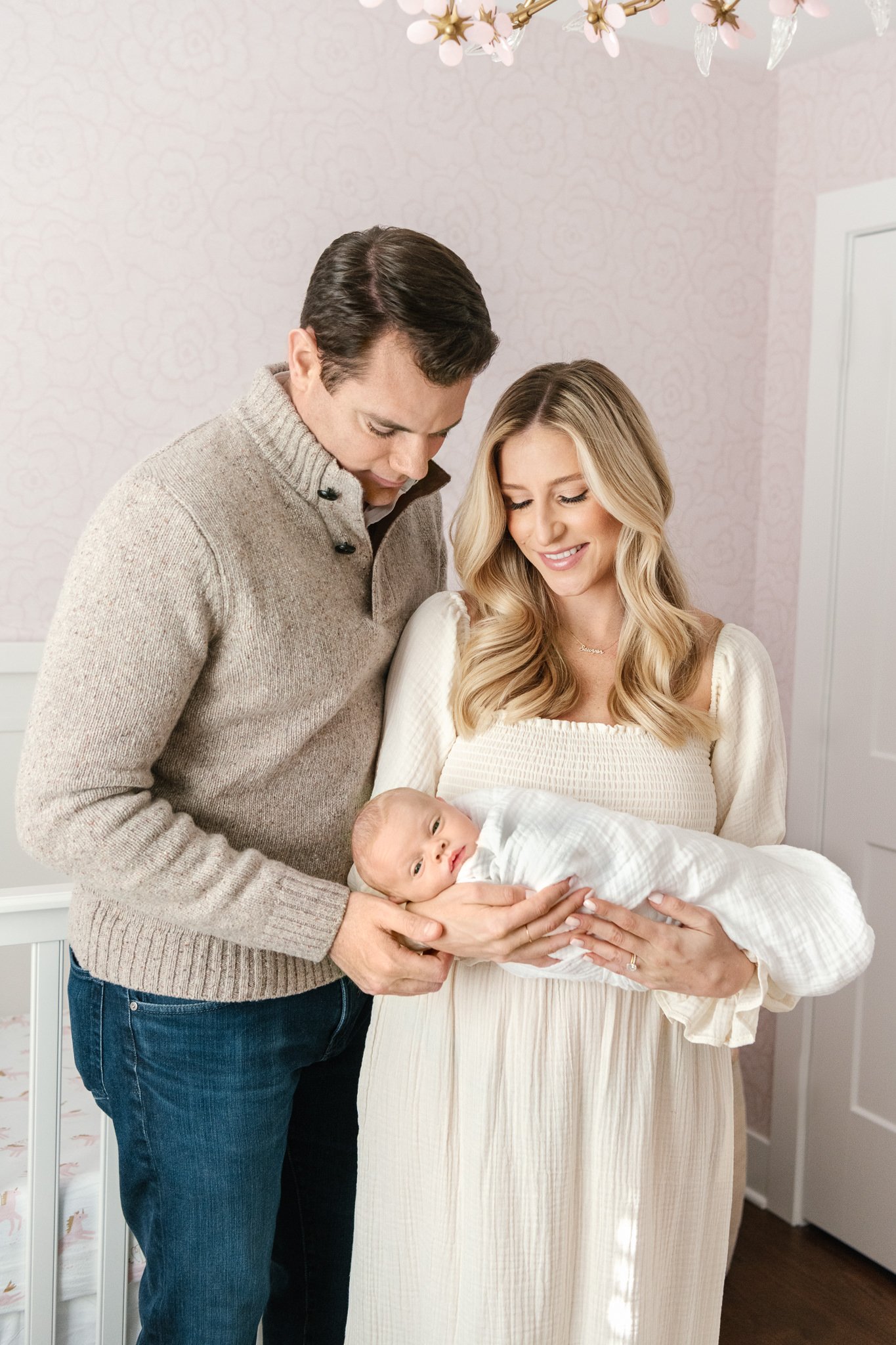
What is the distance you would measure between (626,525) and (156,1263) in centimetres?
111

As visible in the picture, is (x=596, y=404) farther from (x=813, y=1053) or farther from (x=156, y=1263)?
(x=813, y=1053)

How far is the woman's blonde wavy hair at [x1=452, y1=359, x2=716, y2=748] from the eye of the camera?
1.54 metres

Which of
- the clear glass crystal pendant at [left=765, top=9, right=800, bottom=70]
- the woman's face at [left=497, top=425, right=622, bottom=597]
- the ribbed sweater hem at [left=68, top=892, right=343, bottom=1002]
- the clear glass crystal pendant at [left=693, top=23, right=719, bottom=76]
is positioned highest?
the clear glass crystal pendant at [left=693, top=23, right=719, bottom=76]

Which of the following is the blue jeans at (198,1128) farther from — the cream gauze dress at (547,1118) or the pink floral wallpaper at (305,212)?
the pink floral wallpaper at (305,212)

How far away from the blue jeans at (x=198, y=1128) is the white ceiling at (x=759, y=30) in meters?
2.20

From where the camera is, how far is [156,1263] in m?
1.44

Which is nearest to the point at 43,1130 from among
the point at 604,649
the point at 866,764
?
the point at 604,649

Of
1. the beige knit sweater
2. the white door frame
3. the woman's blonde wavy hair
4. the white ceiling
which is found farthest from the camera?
the white door frame

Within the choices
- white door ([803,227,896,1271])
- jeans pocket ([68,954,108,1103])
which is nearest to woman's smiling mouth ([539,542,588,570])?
jeans pocket ([68,954,108,1103])

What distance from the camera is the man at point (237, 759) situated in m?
1.27

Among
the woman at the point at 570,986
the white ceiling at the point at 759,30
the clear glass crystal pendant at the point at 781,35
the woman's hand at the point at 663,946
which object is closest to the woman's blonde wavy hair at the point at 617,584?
the woman at the point at 570,986

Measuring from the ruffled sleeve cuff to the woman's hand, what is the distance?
0.14ft

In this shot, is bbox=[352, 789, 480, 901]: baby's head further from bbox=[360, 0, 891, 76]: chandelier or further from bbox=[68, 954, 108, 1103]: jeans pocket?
bbox=[360, 0, 891, 76]: chandelier

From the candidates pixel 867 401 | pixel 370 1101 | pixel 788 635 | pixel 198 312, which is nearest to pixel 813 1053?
pixel 788 635
